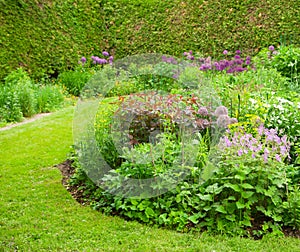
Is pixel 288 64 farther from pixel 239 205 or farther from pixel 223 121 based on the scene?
pixel 239 205

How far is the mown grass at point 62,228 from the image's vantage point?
2.81 meters

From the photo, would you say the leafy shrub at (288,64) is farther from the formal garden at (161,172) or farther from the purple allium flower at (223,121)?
the purple allium flower at (223,121)

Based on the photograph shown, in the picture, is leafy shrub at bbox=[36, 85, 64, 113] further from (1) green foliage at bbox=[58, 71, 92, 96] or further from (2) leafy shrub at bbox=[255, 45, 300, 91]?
(2) leafy shrub at bbox=[255, 45, 300, 91]

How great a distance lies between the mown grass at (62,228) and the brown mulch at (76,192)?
0.23 feet

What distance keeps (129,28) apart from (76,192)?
31.6ft

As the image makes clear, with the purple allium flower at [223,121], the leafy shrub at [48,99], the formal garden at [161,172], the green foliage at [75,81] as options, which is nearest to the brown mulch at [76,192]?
the formal garden at [161,172]

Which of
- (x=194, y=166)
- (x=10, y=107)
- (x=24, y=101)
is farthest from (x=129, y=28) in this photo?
(x=194, y=166)

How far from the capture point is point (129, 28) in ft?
41.1

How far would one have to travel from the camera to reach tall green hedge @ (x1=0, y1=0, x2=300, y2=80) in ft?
32.7

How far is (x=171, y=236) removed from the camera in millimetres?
2922

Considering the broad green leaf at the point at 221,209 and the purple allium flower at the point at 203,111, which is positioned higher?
the purple allium flower at the point at 203,111

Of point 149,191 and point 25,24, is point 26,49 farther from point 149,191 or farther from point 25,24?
point 149,191

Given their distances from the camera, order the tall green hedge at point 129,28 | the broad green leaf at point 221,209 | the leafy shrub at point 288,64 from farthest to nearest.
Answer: the tall green hedge at point 129,28
the leafy shrub at point 288,64
the broad green leaf at point 221,209

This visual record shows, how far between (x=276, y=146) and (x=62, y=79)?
24.4ft
